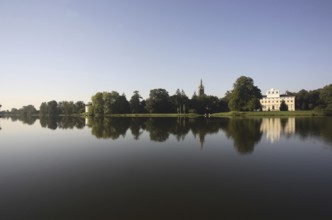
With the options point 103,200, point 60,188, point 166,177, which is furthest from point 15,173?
point 166,177

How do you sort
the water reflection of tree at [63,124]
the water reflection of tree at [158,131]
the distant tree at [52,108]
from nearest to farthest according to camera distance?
the water reflection of tree at [158,131], the water reflection of tree at [63,124], the distant tree at [52,108]

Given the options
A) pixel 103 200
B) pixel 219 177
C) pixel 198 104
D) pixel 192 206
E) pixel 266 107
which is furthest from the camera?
pixel 266 107

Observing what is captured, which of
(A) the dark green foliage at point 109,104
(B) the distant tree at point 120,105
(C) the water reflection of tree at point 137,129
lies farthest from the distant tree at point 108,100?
(C) the water reflection of tree at point 137,129

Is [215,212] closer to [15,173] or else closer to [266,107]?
[15,173]

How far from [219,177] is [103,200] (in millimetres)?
5874

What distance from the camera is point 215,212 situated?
754 centimetres

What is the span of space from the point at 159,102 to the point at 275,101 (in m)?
69.6

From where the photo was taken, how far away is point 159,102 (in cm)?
11706

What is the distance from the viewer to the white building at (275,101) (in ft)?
404

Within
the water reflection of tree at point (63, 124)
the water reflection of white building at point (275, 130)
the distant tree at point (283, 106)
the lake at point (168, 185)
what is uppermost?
the distant tree at point (283, 106)

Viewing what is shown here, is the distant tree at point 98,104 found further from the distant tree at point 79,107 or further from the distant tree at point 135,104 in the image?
the distant tree at point 79,107

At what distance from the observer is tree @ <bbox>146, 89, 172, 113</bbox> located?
→ 380ft

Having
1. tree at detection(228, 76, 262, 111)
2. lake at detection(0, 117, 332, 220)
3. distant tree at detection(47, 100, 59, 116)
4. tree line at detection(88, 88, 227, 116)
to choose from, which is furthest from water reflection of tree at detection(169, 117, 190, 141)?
distant tree at detection(47, 100, 59, 116)

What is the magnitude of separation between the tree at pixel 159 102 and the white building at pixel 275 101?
56.6 meters
